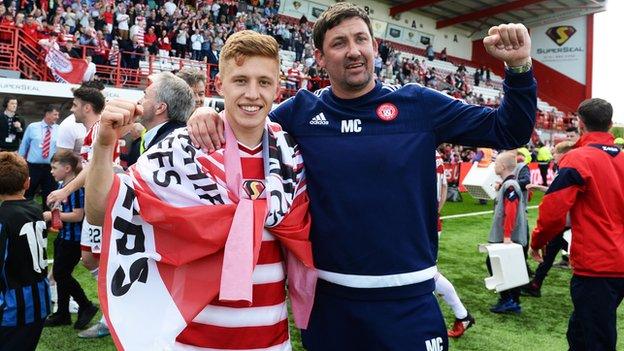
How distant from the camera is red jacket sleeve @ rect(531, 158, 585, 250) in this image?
3.32m

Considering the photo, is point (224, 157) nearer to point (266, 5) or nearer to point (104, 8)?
point (104, 8)

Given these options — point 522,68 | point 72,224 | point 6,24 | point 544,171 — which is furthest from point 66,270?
point 544,171

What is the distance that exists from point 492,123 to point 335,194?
0.66m

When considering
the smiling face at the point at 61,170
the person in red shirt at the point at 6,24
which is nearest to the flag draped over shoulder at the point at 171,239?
the smiling face at the point at 61,170

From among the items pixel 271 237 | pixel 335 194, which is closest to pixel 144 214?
pixel 271 237

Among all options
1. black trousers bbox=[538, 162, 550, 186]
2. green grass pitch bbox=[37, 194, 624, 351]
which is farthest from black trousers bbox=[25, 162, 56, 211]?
black trousers bbox=[538, 162, 550, 186]

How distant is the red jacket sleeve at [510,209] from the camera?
5.20m

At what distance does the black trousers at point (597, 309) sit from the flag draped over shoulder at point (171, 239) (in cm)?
232

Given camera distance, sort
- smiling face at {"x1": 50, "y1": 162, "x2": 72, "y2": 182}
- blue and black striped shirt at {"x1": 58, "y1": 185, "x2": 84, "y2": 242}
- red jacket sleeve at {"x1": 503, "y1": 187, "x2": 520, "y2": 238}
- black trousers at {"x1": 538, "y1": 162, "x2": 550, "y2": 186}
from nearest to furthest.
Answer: blue and black striped shirt at {"x1": 58, "y1": 185, "x2": 84, "y2": 242}, smiling face at {"x1": 50, "y1": 162, "x2": 72, "y2": 182}, red jacket sleeve at {"x1": 503, "y1": 187, "x2": 520, "y2": 238}, black trousers at {"x1": 538, "y1": 162, "x2": 550, "y2": 186}

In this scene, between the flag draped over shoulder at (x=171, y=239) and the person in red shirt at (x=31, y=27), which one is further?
the person in red shirt at (x=31, y=27)

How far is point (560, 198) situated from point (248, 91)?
228 cm

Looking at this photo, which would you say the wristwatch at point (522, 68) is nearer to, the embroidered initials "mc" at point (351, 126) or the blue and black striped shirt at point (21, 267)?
the embroidered initials "mc" at point (351, 126)

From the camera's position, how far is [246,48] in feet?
6.46

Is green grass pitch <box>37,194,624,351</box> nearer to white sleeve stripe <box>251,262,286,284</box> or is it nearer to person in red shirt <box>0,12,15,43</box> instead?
white sleeve stripe <box>251,262,286,284</box>
